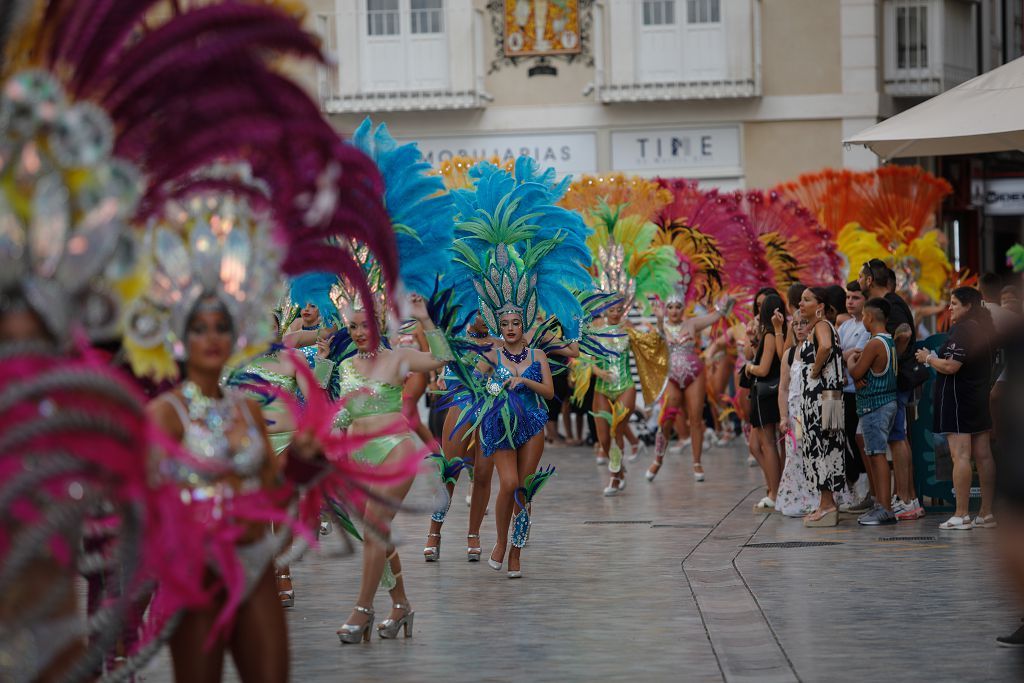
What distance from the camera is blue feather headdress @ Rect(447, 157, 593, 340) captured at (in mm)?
10930

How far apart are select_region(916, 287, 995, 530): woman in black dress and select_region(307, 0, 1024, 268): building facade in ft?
52.9

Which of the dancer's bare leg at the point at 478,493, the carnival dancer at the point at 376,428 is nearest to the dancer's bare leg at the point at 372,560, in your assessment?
the carnival dancer at the point at 376,428

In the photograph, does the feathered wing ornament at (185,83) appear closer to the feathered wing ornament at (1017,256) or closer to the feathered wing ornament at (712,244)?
the feathered wing ornament at (712,244)

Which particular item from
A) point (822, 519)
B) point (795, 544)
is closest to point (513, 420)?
Result: point (795, 544)

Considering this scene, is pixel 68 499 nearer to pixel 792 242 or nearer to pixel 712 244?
pixel 712 244

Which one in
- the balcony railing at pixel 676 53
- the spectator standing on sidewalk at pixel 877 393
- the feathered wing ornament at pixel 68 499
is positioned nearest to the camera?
the feathered wing ornament at pixel 68 499

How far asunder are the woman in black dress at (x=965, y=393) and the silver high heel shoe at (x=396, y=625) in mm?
4829

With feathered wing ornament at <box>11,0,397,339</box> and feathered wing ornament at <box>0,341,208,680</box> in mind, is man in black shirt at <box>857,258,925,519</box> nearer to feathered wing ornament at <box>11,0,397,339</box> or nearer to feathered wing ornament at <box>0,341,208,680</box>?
feathered wing ornament at <box>11,0,397,339</box>

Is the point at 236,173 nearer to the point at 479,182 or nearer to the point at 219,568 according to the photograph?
the point at 219,568

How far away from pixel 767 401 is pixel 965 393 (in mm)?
2156

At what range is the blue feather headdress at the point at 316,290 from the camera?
946 centimetres

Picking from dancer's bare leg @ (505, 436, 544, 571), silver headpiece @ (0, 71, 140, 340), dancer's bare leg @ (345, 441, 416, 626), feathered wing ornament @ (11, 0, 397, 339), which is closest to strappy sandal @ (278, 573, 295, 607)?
dancer's bare leg @ (345, 441, 416, 626)

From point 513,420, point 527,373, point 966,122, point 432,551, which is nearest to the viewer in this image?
point 966,122

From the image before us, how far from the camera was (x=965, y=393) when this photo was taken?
1157 centimetres
